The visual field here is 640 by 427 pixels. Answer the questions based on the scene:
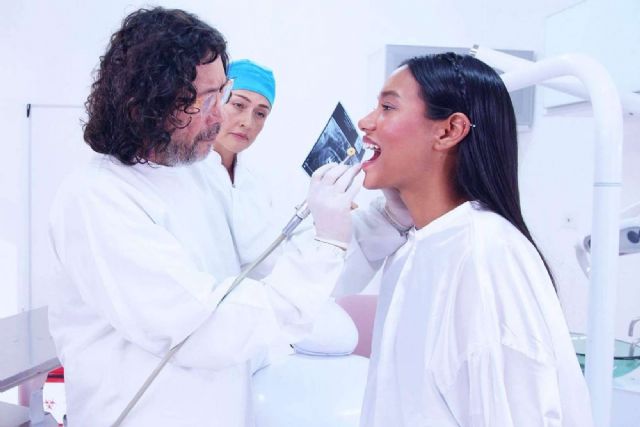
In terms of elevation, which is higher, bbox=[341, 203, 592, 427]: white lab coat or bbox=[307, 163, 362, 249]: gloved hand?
bbox=[307, 163, 362, 249]: gloved hand

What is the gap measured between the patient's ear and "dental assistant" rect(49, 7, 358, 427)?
0.62ft

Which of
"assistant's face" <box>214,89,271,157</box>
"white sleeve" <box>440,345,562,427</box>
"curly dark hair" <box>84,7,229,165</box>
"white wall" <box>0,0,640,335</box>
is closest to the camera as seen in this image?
"white sleeve" <box>440,345,562,427</box>

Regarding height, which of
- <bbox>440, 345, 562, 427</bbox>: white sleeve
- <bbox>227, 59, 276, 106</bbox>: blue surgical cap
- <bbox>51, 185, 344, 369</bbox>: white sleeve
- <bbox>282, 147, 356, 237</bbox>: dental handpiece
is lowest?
<bbox>440, 345, 562, 427</bbox>: white sleeve

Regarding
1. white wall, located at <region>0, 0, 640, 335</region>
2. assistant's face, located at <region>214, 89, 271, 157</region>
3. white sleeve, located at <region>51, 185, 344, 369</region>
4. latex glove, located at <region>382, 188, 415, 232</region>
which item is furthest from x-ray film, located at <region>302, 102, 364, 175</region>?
white wall, located at <region>0, 0, 640, 335</region>

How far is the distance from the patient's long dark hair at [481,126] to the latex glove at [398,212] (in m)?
0.18

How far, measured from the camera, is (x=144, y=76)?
954mm

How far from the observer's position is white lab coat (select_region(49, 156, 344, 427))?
859 mm

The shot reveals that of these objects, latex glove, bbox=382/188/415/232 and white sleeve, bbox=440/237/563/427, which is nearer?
white sleeve, bbox=440/237/563/427

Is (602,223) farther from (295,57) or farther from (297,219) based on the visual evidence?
(295,57)

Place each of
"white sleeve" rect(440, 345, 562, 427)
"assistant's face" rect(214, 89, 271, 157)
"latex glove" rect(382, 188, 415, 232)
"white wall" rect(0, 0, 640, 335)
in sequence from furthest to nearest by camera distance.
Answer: "white wall" rect(0, 0, 640, 335)
"assistant's face" rect(214, 89, 271, 157)
"latex glove" rect(382, 188, 415, 232)
"white sleeve" rect(440, 345, 562, 427)

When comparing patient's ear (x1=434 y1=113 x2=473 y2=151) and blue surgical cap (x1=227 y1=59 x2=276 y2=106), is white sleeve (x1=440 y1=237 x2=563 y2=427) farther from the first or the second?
blue surgical cap (x1=227 y1=59 x2=276 y2=106)

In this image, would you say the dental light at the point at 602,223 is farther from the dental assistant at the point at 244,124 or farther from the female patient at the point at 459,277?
the dental assistant at the point at 244,124

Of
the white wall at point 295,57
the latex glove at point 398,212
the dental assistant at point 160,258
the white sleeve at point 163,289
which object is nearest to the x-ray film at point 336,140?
the latex glove at point 398,212

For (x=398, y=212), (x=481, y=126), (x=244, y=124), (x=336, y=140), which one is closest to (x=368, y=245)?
(x=398, y=212)
